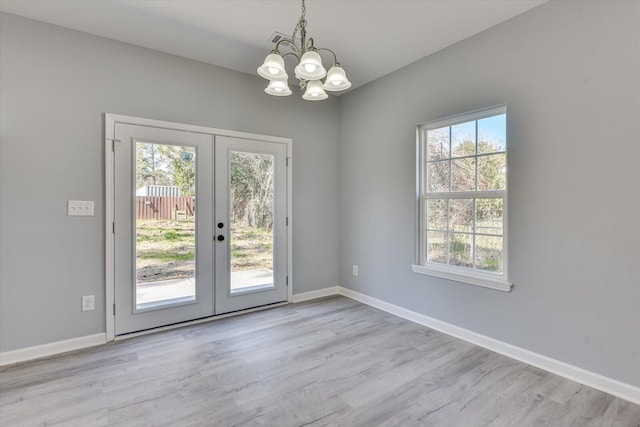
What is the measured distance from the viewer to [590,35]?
85.8 inches

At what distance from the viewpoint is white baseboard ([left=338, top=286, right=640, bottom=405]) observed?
206 cm

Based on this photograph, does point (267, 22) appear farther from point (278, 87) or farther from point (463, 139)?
point (463, 139)

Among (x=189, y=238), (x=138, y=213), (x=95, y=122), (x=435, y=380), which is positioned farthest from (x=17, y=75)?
(x=435, y=380)

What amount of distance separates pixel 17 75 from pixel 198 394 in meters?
2.84

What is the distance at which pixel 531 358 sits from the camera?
97.4 inches

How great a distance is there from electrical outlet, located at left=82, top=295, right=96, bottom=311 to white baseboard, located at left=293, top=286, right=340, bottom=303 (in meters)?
2.11

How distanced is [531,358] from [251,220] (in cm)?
294

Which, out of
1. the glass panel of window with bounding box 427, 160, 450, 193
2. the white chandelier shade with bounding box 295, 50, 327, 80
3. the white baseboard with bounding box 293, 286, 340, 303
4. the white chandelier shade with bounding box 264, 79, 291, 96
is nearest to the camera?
the white chandelier shade with bounding box 295, 50, 327, 80

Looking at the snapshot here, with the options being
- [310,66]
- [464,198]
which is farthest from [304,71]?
[464,198]

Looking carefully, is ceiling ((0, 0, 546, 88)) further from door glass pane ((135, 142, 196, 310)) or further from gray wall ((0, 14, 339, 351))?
door glass pane ((135, 142, 196, 310))

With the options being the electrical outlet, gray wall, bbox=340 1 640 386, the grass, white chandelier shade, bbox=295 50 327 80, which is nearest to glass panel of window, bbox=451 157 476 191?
gray wall, bbox=340 1 640 386

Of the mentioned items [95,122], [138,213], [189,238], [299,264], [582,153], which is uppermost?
[95,122]

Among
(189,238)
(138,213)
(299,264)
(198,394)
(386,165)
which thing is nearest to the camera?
(198,394)

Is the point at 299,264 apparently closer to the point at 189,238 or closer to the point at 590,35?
the point at 189,238
